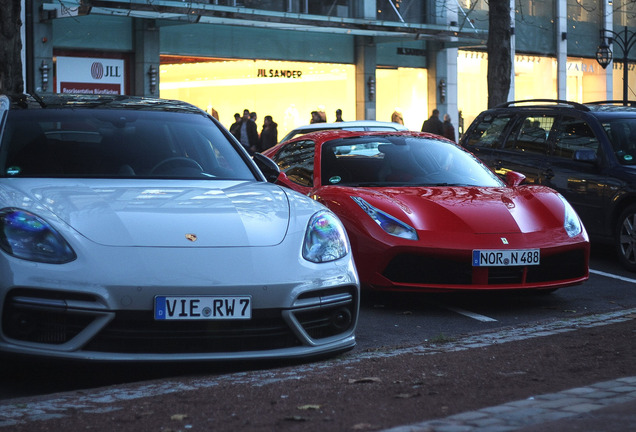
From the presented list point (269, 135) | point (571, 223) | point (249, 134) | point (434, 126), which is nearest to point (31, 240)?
point (571, 223)

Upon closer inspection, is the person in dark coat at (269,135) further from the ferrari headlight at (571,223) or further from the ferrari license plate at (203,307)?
the ferrari license plate at (203,307)

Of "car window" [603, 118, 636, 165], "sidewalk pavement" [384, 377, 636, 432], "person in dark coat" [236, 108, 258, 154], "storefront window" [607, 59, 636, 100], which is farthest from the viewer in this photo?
"storefront window" [607, 59, 636, 100]

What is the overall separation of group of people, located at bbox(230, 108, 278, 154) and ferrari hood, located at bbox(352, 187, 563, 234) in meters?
17.1

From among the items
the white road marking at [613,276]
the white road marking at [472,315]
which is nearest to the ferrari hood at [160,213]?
the white road marking at [472,315]

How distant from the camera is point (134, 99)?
7391 millimetres

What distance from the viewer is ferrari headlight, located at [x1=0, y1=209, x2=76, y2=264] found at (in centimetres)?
527

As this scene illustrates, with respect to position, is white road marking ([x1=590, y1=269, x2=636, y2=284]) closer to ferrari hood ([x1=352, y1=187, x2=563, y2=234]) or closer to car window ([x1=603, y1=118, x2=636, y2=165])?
car window ([x1=603, y1=118, x2=636, y2=165])

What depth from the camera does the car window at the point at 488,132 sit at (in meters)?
13.0

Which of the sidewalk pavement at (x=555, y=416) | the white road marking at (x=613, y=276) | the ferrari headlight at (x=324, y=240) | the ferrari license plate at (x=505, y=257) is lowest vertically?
the white road marking at (x=613, y=276)

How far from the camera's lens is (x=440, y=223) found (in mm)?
8094

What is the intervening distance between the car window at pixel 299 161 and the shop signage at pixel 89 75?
17560 millimetres

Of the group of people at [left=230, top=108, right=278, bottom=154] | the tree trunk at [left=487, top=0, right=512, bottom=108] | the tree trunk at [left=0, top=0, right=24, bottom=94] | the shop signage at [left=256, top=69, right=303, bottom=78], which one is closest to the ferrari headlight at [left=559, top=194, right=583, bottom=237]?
the tree trunk at [left=0, top=0, right=24, bottom=94]

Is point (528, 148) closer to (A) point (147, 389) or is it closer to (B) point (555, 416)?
(A) point (147, 389)

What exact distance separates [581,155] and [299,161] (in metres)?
3.21
